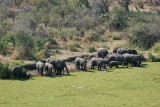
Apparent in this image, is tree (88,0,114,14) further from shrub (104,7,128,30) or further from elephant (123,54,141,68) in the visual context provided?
elephant (123,54,141,68)

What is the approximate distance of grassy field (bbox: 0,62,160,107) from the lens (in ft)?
48.2

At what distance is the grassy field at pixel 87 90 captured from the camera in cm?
1469

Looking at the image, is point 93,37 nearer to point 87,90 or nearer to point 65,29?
point 65,29

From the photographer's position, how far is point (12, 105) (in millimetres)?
14023

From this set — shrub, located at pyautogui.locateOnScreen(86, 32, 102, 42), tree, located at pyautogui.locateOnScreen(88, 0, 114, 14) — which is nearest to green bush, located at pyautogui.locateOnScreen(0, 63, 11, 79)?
shrub, located at pyautogui.locateOnScreen(86, 32, 102, 42)

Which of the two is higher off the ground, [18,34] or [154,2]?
[154,2]

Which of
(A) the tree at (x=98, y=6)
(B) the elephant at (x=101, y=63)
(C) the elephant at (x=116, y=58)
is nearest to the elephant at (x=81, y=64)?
(B) the elephant at (x=101, y=63)

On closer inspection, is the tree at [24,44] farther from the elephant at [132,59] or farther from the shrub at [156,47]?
the shrub at [156,47]

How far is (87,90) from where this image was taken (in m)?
17.2

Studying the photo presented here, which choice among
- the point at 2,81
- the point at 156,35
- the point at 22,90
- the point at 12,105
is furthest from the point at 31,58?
the point at 156,35

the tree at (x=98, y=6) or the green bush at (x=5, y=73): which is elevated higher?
the tree at (x=98, y=6)

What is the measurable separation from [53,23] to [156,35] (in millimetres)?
15796

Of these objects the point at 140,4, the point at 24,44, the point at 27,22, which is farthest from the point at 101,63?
the point at 140,4

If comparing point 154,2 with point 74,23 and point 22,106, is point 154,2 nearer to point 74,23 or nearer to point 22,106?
point 74,23
